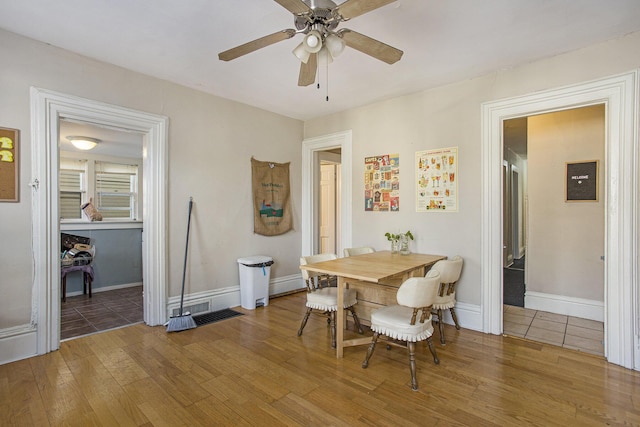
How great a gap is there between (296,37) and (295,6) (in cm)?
93

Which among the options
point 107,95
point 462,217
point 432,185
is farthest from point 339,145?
point 107,95

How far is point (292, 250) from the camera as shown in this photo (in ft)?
15.8

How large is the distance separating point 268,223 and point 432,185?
7.36ft

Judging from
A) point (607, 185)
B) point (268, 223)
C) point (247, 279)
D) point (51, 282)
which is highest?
point (607, 185)

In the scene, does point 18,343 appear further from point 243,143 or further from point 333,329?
point 243,143

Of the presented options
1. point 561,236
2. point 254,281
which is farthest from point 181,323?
point 561,236

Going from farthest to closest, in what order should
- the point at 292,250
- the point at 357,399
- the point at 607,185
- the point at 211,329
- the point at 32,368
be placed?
1. the point at 292,250
2. the point at 211,329
3. the point at 607,185
4. the point at 32,368
5. the point at 357,399

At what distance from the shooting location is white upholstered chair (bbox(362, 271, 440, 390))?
217 cm

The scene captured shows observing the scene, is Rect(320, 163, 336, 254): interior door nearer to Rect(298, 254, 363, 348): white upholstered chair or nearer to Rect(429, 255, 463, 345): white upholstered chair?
Rect(298, 254, 363, 348): white upholstered chair

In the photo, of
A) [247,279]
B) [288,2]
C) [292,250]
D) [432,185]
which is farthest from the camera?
[292,250]

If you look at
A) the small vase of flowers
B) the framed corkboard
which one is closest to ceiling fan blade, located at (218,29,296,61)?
the framed corkboard

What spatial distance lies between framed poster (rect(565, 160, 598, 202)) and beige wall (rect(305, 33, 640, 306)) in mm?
1401

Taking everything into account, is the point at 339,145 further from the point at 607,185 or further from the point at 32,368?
the point at 32,368

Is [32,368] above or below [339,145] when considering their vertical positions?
below
